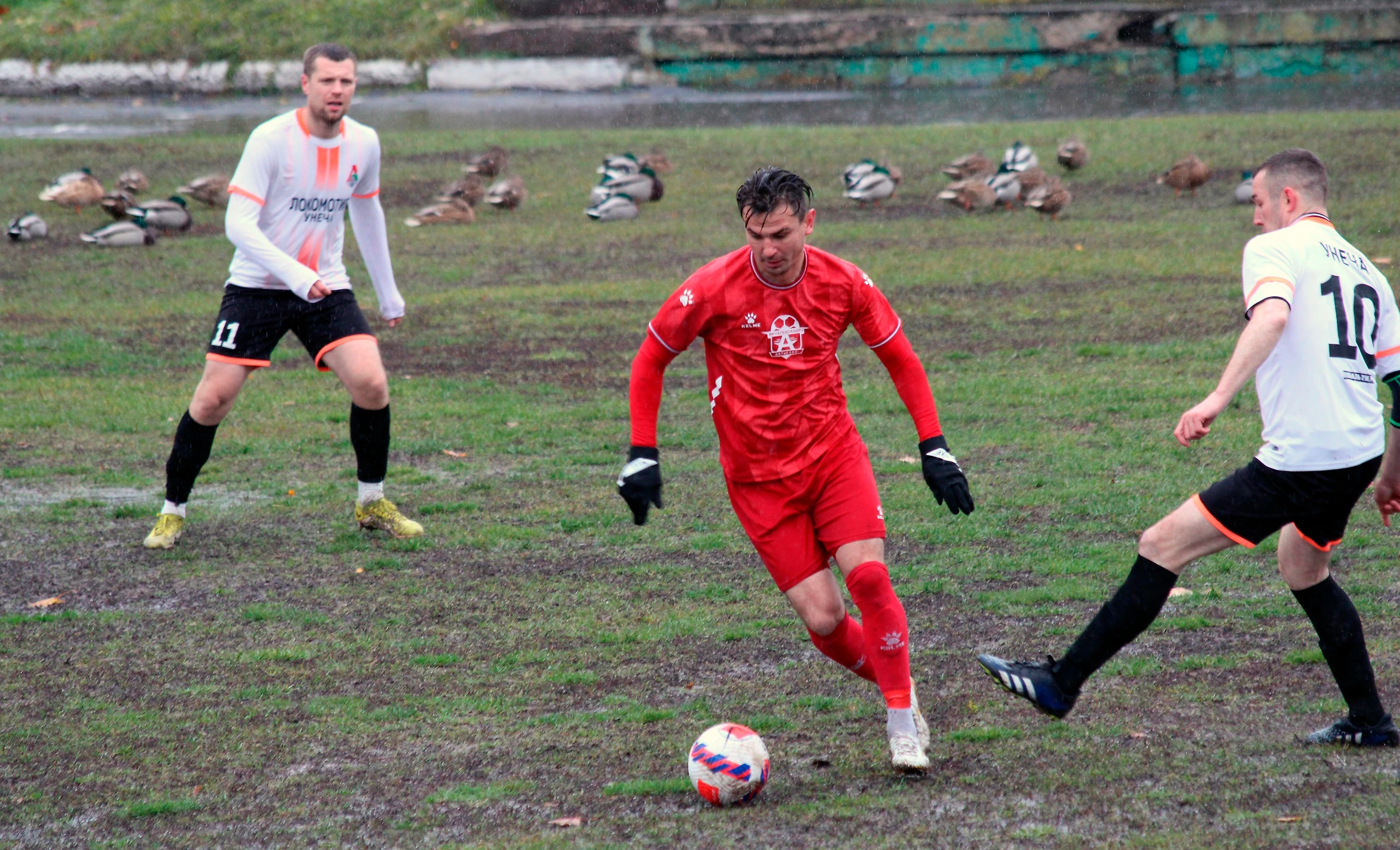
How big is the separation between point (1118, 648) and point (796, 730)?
3.62 feet

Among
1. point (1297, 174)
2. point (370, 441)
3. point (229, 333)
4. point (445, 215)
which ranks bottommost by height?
point (445, 215)

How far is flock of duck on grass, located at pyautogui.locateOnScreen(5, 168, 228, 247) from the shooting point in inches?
616

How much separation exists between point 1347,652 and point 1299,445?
28.1 inches

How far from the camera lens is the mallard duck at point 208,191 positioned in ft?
55.9

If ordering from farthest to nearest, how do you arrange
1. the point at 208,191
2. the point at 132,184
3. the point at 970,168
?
the point at 132,184, the point at 208,191, the point at 970,168

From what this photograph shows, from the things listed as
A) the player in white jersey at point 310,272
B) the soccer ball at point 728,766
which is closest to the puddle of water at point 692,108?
the player in white jersey at point 310,272

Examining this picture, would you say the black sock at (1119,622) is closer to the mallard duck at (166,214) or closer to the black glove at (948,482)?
the black glove at (948,482)

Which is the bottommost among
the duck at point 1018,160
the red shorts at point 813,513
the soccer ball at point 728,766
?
the duck at point 1018,160

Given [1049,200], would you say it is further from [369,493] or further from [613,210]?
[369,493]

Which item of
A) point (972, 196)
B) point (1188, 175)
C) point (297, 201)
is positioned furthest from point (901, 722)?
point (1188, 175)

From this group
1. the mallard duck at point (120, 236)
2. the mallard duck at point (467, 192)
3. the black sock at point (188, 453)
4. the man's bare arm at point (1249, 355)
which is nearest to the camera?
the man's bare arm at point (1249, 355)

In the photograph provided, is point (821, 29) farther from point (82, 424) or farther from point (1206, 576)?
point (1206, 576)

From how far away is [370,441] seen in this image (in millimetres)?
7176

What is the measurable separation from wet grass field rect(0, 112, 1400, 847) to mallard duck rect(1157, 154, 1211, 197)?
260 cm
